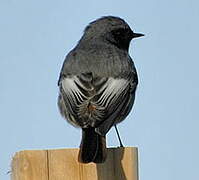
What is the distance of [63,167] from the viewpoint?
9.66ft

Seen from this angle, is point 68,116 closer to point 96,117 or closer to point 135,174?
point 96,117

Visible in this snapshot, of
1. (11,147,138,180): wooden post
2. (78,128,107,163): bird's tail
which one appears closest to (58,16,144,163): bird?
(78,128,107,163): bird's tail

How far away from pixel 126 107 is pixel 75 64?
→ 75cm

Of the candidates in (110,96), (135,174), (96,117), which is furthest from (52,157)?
(110,96)

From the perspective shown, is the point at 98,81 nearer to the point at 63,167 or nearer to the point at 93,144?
the point at 93,144

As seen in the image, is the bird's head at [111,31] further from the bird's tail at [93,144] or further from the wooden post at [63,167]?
the wooden post at [63,167]

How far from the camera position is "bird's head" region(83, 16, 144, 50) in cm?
657

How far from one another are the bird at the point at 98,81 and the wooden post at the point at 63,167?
723 millimetres

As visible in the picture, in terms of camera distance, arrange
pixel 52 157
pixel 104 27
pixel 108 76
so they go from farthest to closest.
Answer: pixel 104 27, pixel 108 76, pixel 52 157

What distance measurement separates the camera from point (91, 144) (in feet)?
14.4

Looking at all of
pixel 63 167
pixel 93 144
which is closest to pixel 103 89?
pixel 93 144

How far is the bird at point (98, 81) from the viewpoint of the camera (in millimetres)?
4770

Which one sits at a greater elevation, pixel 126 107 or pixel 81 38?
pixel 81 38

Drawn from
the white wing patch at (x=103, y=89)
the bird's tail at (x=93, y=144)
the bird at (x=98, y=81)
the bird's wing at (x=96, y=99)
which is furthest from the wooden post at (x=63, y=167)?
the white wing patch at (x=103, y=89)
